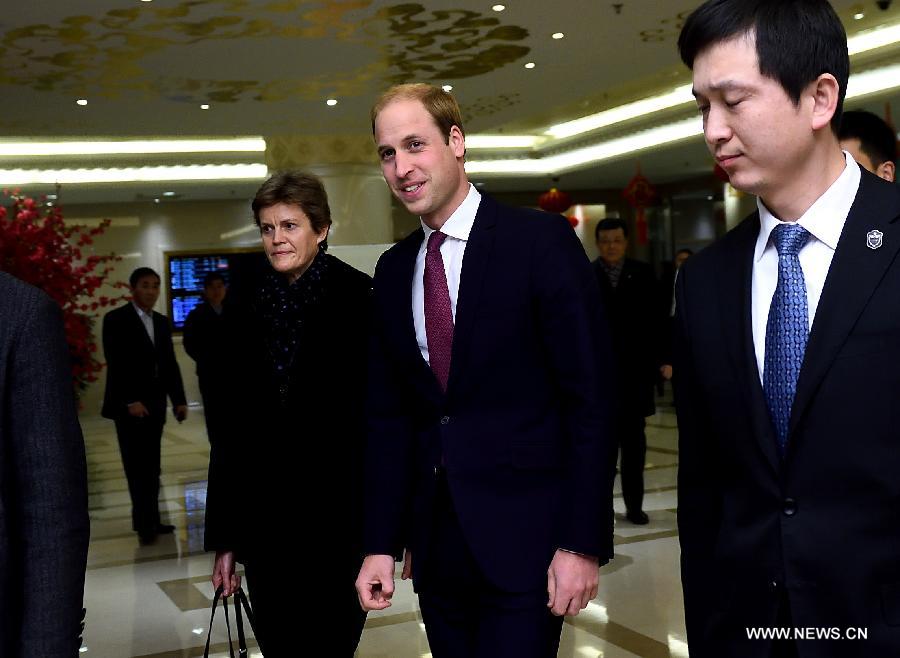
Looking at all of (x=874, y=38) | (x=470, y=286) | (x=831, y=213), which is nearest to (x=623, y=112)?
(x=874, y=38)

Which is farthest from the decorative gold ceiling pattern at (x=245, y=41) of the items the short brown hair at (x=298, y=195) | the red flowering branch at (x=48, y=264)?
the short brown hair at (x=298, y=195)

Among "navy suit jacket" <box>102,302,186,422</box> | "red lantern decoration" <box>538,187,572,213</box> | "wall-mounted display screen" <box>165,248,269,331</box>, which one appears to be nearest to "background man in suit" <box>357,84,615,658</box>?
"navy suit jacket" <box>102,302,186,422</box>

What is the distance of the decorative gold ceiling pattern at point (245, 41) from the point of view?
8648mm

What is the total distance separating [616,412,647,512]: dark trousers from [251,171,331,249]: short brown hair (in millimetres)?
3742

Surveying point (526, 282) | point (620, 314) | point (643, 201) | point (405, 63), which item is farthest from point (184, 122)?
point (526, 282)

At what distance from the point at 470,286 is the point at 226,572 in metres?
1.30

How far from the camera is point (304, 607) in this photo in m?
3.03

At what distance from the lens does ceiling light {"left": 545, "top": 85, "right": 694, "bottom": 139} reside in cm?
1416

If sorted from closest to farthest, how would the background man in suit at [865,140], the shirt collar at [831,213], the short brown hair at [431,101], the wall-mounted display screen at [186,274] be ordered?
the shirt collar at [831,213]
the short brown hair at [431,101]
the background man in suit at [865,140]
the wall-mounted display screen at [186,274]

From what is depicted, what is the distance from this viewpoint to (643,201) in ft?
53.8

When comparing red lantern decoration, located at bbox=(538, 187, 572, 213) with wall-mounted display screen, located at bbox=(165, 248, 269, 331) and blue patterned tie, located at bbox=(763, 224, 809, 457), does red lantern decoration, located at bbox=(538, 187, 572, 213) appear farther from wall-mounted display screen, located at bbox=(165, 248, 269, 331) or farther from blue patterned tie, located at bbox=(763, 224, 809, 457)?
blue patterned tie, located at bbox=(763, 224, 809, 457)

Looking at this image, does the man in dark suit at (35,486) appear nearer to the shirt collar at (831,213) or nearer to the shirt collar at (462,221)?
the shirt collar at (462,221)

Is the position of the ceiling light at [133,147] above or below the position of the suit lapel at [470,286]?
above

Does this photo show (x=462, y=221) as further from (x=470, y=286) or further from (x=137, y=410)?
(x=137, y=410)
